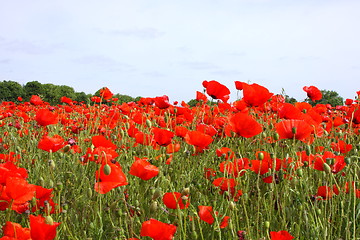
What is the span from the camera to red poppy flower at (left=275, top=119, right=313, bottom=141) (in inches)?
72.9

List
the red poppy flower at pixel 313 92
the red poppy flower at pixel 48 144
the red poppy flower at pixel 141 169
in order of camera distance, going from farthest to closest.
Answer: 1. the red poppy flower at pixel 313 92
2. the red poppy flower at pixel 48 144
3. the red poppy flower at pixel 141 169

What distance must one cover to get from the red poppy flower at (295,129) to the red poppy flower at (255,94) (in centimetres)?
25

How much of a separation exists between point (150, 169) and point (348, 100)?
4.10 metres

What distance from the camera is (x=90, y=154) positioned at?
7.06 feet

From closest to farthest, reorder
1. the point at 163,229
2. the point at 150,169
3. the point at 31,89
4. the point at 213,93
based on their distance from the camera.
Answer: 1. the point at 163,229
2. the point at 150,169
3. the point at 213,93
4. the point at 31,89

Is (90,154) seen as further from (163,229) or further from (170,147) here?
(163,229)

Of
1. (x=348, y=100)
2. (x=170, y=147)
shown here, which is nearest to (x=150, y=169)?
(x=170, y=147)

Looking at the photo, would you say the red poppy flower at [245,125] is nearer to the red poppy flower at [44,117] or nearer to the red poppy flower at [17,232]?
the red poppy flower at [17,232]

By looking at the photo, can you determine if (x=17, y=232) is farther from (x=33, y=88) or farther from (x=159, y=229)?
(x=33, y=88)

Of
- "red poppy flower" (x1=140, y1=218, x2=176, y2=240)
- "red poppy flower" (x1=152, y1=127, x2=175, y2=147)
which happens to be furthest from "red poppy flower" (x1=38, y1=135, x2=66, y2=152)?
"red poppy flower" (x1=140, y1=218, x2=176, y2=240)

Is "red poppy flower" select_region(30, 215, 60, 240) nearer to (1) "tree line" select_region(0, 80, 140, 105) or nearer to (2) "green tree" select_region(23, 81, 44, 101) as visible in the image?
(1) "tree line" select_region(0, 80, 140, 105)

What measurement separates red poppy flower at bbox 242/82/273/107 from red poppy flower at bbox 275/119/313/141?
0.25 meters

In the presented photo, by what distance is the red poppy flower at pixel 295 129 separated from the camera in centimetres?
185

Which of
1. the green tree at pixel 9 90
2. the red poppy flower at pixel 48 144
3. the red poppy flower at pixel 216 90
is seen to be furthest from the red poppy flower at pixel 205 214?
the green tree at pixel 9 90
